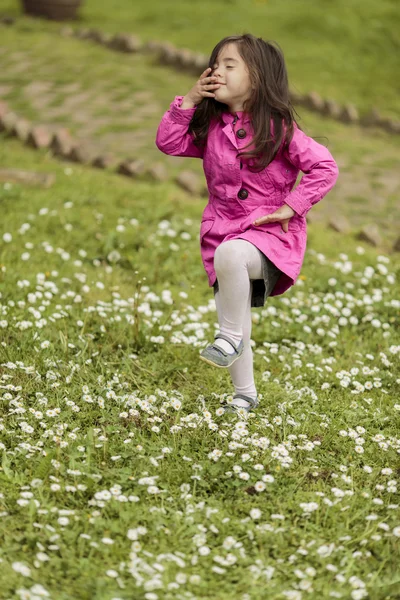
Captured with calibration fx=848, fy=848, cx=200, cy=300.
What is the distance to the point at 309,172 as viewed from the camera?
382 centimetres

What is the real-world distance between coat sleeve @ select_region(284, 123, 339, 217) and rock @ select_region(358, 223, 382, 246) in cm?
340

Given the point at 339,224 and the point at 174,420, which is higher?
the point at 174,420

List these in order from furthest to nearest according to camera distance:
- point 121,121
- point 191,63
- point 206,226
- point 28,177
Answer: point 191,63
point 121,121
point 28,177
point 206,226

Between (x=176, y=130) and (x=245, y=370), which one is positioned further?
(x=245, y=370)

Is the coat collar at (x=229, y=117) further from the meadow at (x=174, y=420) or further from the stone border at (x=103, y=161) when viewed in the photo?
the stone border at (x=103, y=161)

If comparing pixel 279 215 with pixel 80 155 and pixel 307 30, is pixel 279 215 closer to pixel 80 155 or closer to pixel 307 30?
pixel 80 155

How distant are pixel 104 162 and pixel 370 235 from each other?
9.16ft

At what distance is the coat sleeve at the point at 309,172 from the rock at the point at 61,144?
16.9 ft

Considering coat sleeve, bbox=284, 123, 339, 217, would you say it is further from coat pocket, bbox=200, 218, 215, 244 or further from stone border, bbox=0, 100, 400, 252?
stone border, bbox=0, 100, 400, 252

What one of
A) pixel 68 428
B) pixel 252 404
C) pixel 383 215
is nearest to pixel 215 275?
pixel 252 404

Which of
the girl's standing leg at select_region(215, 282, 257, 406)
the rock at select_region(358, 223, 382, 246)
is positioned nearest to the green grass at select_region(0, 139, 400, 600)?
the girl's standing leg at select_region(215, 282, 257, 406)

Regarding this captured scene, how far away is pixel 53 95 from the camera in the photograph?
10.8 meters

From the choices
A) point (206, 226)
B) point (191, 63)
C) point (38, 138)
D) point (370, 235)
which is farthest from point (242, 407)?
point (191, 63)

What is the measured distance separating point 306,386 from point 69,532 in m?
1.90
